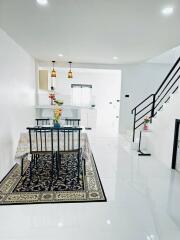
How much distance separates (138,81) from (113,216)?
5497 millimetres

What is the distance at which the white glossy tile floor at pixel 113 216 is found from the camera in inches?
71.1

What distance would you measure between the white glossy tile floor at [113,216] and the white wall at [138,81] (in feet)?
13.1

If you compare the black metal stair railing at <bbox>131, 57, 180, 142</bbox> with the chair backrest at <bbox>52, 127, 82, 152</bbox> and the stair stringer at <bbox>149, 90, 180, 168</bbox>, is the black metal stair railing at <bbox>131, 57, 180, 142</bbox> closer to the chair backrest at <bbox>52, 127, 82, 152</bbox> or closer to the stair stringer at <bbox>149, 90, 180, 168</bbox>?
the stair stringer at <bbox>149, 90, 180, 168</bbox>

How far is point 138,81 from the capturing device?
21.7 ft

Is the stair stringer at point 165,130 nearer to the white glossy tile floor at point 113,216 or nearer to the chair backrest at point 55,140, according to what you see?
the white glossy tile floor at point 113,216

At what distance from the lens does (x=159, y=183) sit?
2.95 m

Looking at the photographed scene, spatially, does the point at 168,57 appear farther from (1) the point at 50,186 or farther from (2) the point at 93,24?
(1) the point at 50,186

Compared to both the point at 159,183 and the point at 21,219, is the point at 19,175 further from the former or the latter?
the point at 159,183

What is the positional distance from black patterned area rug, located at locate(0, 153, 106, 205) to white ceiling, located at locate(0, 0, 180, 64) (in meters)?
2.29

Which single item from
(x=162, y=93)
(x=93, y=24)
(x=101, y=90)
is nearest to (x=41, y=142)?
(x=93, y=24)

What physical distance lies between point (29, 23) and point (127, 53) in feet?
8.91

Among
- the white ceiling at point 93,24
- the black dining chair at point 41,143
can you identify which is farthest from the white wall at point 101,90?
the black dining chair at point 41,143

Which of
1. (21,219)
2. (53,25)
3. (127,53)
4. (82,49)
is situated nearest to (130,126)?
(127,53)

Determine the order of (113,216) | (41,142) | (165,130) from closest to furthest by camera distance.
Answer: (113,216) < (41,142) < (165,130)
